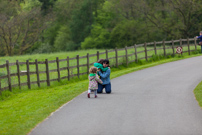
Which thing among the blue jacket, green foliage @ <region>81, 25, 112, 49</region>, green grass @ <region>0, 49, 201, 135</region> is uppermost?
green foliage @ <region>81, 25, 112, 49</region>

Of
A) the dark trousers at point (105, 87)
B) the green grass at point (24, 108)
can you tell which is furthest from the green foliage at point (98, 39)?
the dark trousers at point (105, 87)

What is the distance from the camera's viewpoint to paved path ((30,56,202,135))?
8.50 metres

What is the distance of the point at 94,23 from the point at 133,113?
229ft

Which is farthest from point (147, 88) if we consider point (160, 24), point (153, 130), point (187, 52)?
point (160, 24)

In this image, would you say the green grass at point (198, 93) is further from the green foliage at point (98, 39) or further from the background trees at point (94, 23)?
the green foliage at point (98, 39)

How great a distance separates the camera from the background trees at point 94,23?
5516cm

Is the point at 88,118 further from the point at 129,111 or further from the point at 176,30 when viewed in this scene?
the point at 176,30

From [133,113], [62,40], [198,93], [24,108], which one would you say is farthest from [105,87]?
[62,40]

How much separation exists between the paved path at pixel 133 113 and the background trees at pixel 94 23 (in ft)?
130

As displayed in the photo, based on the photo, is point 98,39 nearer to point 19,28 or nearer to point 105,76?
point 19,28

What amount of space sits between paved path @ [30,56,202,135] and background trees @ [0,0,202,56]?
39637 mm

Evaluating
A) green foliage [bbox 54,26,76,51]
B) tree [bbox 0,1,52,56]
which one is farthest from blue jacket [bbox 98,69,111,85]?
green foliage [bbox 54,26,76,51]

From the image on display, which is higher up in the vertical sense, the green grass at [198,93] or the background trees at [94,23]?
the background trees at [94,23]

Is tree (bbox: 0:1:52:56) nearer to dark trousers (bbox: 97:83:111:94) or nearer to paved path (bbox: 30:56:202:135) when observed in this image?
paved path (bbox: 30:56:202:135)
